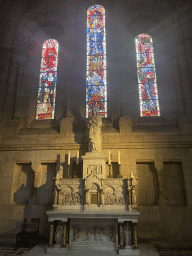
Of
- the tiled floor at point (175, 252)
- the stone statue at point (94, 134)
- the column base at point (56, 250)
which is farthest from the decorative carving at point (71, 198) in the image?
the tiled floor at point (175, 252)

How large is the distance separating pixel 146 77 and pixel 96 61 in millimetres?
2509

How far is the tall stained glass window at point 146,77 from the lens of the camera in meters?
8.95

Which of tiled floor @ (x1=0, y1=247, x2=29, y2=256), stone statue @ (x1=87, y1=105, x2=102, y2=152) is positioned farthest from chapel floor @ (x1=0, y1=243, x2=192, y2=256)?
stone statue @ (x1=87, y1=105, x2=102, y2=152)

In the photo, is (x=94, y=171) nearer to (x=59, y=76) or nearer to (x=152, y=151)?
(x=152, y=151)

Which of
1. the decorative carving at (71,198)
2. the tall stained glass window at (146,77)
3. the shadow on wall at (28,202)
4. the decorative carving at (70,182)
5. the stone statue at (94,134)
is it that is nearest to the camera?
the decorative carving at (71,198)

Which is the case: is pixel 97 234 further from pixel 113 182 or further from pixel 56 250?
pixel 113 182

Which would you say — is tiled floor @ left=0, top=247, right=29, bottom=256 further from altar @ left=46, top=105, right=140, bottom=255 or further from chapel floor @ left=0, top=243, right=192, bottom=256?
altar @ left=46, top=105, right=140, bottom=255

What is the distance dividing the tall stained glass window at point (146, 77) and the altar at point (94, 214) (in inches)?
141

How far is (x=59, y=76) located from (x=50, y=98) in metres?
1.14

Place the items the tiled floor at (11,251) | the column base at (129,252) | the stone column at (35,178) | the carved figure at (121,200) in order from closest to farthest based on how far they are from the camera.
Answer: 1. the column base at (129,252)
2. the tiled floor at (11,251)
3. the carved figure at (121,200)
4. the stone column at (35,178)

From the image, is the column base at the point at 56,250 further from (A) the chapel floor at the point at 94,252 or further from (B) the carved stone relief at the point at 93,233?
(B) the carved stone relief at the point at 93,233

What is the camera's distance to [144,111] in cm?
889

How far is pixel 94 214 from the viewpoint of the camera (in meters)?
5.54

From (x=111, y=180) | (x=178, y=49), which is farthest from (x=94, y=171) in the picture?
(x=178, y=49)
